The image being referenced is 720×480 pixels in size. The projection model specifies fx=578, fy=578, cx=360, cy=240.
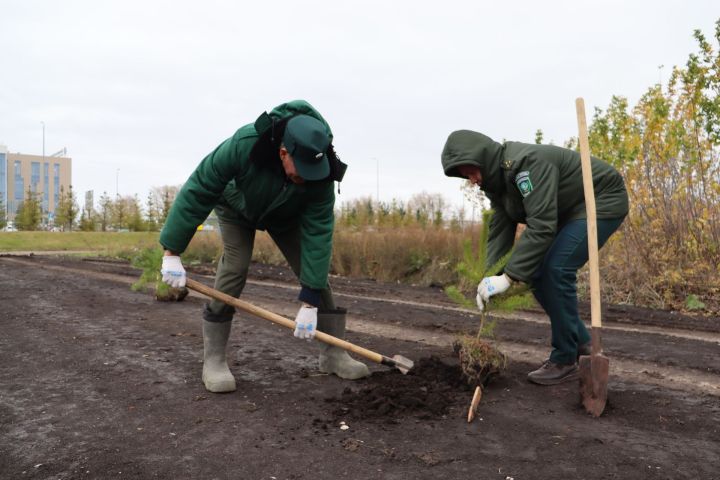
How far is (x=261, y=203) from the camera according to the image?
348 centimetres

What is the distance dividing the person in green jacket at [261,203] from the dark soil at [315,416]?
A: 484 millimetres

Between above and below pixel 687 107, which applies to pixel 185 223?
below

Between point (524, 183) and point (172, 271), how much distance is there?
2.17 metres

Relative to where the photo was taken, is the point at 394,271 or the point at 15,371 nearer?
the point at 15,371

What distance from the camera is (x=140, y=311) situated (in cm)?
663

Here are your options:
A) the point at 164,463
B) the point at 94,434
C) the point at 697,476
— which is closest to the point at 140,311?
the point at 94,434

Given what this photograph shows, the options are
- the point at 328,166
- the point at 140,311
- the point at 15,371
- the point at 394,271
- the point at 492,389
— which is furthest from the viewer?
the point at 394,271

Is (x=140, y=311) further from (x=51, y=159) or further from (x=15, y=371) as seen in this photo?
(x=51, y=159)

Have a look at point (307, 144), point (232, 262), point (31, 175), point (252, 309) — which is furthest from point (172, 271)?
point (31, 175)

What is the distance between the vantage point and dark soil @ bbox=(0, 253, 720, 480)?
2.51m

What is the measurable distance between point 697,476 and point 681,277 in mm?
6122

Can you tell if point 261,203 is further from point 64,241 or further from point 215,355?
point 64,241

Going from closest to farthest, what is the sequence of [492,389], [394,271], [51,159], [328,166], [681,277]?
[328,166] → [492,389] → [681,277] → [394,271] → [51,159]

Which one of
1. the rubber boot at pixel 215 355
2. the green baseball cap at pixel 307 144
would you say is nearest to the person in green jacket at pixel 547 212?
the green baseball cap at pixel 307 144
